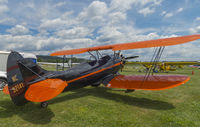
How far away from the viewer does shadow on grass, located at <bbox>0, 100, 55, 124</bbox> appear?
3.84m

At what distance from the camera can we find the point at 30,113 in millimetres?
4301

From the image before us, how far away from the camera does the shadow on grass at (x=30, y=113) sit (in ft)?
12.6

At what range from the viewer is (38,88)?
3.65 meters

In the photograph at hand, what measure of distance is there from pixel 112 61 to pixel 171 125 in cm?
470

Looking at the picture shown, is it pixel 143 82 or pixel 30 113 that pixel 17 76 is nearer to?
pixel 30 113

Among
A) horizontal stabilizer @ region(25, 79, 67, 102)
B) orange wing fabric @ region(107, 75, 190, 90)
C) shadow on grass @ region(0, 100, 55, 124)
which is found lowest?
shadow on grass @ region(0, 100, 55, 124)

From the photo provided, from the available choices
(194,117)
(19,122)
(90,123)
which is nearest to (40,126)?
(19,122)

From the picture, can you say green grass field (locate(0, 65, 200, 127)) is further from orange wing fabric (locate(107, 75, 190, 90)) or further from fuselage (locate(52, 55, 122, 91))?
fuselage (locate(52, 55, 122, 91))

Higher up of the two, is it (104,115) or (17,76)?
(17,76)

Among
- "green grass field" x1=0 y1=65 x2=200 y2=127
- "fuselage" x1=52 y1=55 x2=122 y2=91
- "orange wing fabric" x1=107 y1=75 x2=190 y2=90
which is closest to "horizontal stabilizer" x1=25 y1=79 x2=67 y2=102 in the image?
"green grass field" x1=0 y1=65 x2=200 y2=127

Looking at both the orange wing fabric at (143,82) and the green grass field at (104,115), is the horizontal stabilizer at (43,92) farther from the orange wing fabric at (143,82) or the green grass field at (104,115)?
the orange wing fabric at (143,82)

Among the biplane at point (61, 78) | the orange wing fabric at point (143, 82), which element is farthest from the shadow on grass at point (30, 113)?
the orange wing fabric at point (143, 82)

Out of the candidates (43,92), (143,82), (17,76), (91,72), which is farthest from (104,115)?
(17,76)

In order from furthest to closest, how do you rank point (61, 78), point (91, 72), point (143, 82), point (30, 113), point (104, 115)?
1. point (91, 72)
2. point (143, 82)
3. point (61, 78)
4. point (30, 113)
5. point (104, 115)
